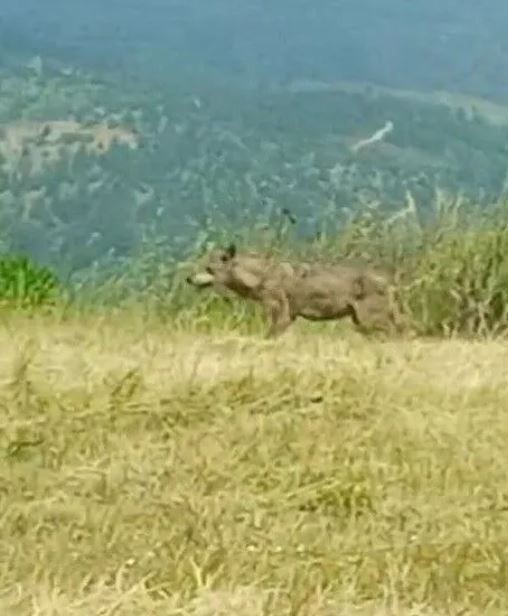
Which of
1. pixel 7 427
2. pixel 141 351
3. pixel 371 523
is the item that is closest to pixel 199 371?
pixel 141 351

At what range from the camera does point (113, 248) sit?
19.0 ft

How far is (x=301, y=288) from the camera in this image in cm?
455

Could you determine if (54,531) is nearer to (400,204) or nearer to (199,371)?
(199,371)

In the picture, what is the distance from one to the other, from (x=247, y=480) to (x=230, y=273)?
168 centimetres

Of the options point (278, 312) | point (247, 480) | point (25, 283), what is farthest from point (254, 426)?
point (25, 283)

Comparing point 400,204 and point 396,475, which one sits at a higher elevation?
point 396,475

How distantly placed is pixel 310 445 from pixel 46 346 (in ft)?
2.77

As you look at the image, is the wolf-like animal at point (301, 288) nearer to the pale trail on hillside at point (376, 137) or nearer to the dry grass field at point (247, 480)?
the dry grass field at point (247, 480)

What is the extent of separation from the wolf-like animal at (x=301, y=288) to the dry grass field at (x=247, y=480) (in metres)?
0.65

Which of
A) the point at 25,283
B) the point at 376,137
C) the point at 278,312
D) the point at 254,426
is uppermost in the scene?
the point at 254,426

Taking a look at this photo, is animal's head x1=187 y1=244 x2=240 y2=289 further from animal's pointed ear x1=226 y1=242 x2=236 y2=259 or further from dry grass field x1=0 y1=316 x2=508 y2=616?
dry grass field x1=0 y1=316 x2=508 y2=616

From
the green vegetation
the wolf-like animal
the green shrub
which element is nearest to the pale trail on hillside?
the green vegetation

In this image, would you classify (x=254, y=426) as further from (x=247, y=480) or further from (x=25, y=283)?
(x=25, y=283)

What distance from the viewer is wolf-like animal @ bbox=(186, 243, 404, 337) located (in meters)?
4.48
